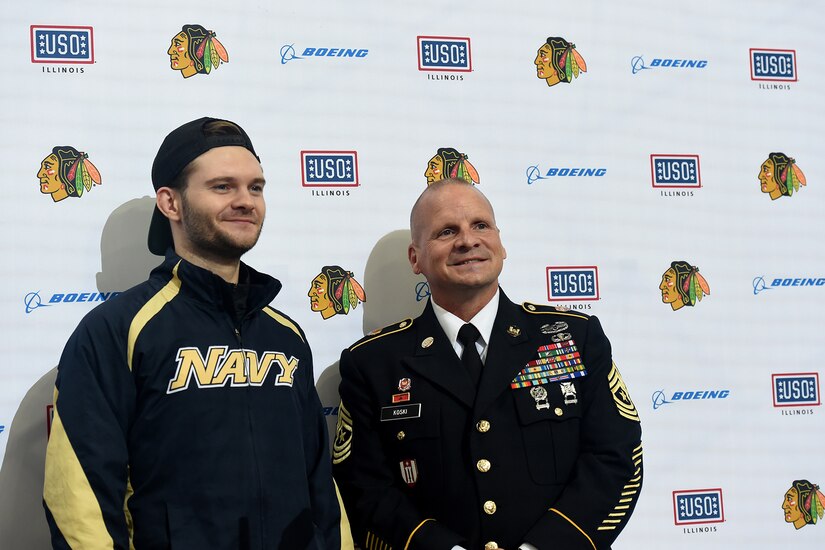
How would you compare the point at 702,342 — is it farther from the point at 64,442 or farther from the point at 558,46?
the point at 64,442

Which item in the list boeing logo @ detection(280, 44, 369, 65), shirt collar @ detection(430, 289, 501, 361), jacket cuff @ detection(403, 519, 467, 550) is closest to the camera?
jacket cuff @ detection(403, 519, 467, 550)

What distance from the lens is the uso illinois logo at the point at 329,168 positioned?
2.70 metres

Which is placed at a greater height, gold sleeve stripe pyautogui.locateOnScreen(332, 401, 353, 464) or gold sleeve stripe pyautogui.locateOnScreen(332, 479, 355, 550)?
gold sleeve stripe pyautogui.locateOnScreen(332, 401, 353, 464)

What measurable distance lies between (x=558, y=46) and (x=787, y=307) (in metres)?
1.22

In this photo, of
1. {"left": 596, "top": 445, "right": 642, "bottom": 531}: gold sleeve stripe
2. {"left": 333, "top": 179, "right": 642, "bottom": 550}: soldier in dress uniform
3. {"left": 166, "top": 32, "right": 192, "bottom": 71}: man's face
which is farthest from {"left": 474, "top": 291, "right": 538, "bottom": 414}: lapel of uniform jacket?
{"left": 166, "top": 32, "right": 192, "bottom": 71}: man's face

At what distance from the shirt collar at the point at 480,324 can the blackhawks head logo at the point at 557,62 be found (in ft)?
3.10

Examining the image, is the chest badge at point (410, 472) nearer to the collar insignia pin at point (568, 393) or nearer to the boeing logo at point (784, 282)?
the collar insignia pin at point (568, 393)

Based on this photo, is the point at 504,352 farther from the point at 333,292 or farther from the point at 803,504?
the point at 803,504

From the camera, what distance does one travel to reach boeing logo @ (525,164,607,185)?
2.89m

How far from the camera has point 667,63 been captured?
120 inches

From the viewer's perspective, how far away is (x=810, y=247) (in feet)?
10.2

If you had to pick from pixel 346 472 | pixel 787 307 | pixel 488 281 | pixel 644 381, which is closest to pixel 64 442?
pixel 346 472

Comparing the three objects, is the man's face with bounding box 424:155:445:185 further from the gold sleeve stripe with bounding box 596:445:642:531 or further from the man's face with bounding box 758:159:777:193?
the man's face with bounding box 758:159:777:193

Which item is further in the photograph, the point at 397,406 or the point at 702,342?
the point at 702,342
